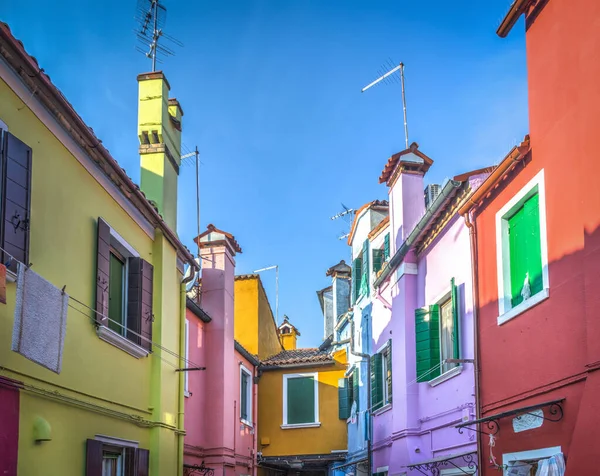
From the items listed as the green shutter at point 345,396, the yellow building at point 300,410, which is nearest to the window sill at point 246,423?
the yellow building at point 300,410

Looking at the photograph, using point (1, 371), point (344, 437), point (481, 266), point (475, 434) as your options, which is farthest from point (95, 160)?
point (344, 437)

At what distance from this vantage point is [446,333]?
12.2 metres

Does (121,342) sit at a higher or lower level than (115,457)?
higher

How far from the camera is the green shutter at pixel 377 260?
17.0 meters

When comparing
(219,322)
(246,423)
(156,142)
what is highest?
(156,142)

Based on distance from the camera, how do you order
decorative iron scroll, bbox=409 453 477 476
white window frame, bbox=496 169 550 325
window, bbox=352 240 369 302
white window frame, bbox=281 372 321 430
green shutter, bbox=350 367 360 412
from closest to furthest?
white window frame, bbox=496 169 550 325 < decorative iron scroll, bbox=409 453 477 476 < window, bbox=352 240 369 302 < green shutter, bbox=350 367 360 412 < white window frame, bbox=281 372 321 430

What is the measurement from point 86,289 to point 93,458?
1897 millimetres

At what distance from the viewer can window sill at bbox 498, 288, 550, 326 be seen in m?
8.23

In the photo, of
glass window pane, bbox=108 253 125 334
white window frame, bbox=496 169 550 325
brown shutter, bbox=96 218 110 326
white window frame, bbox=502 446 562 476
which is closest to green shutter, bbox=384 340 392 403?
white window frame, bbox=496 169 550 325

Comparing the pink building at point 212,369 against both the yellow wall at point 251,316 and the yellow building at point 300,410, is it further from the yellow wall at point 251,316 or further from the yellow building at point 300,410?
the yellow wall at point 251,316

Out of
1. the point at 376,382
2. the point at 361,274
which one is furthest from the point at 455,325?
the point at 361,274

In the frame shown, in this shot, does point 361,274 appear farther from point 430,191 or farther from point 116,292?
point 116,292

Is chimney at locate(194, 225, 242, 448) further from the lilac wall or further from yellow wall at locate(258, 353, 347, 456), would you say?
yellow wall at locate(258, 353, 347, 456)

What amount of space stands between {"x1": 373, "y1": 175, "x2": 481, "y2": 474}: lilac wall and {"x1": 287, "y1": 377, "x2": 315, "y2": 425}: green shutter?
6.33 m
